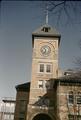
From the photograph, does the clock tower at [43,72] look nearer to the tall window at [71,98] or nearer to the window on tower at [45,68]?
the window on tower at [45,68]

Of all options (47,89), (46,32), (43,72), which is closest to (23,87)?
(43,72)

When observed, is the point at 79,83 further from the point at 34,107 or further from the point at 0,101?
the point at 0,101

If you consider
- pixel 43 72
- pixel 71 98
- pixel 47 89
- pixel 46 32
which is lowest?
pixel 71 98

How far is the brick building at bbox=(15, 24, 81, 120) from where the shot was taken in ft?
108

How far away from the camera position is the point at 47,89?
123ft

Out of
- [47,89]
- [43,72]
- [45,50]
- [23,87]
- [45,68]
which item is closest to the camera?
[47,89]

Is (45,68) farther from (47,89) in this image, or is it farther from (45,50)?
(47,89)

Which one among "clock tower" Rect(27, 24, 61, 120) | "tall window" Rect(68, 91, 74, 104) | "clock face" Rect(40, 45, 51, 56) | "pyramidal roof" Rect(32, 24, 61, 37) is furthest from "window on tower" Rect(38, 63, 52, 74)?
"tall window" Rect(68, 91, 74, 104)

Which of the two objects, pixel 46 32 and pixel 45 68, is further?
pixel 46 32

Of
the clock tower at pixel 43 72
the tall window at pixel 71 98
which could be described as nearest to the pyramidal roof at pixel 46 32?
the clock tower at pixel 43 72

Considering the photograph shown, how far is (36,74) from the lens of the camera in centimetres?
3881

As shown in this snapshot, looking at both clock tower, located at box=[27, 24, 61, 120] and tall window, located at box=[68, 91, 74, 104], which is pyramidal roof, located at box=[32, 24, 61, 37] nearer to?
clock tower, located at box=[27, 24, 61, 120]

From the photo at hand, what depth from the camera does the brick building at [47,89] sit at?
108 feet

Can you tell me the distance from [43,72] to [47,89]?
10.2 ft
